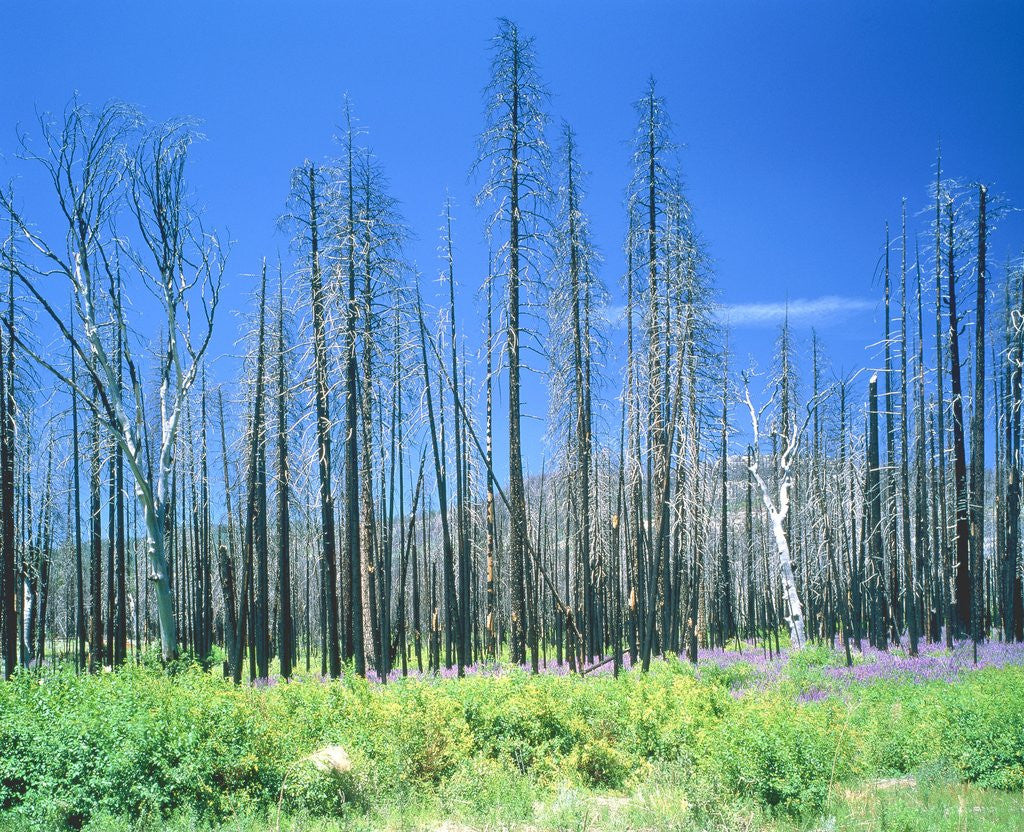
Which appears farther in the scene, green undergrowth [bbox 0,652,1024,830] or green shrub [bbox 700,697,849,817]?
green shrub [bbox 700,697,849,817]

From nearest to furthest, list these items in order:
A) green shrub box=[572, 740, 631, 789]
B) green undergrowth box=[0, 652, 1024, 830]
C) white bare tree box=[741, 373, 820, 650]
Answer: green undergrowth box=[0, 652, 1024, 830] < green shrub box=[572, 740, 631, 789] < white bare tree box=[741, 373, 820, 650]

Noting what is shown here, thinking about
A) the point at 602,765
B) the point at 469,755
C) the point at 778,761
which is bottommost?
the point at 602,765

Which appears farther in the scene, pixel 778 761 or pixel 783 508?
pixel 783 508

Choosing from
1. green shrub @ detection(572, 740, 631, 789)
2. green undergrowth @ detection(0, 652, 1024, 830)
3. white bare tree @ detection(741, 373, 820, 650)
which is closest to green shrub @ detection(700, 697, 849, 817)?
green undergrowth @ detection(0, 652, 1024, 830)

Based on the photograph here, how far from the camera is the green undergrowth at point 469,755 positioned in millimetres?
6852

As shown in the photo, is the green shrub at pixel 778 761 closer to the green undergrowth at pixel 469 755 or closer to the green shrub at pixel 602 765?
the green undergrowth at pixel 469 755

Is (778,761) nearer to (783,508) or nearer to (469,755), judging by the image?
(469,755)

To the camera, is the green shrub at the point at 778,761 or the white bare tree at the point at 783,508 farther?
the white bare tree at the point at 783,508

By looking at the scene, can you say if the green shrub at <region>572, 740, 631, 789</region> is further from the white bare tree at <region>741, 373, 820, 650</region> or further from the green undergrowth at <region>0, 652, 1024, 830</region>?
the white bare tree at <region>741, 373, 820, 650</region>

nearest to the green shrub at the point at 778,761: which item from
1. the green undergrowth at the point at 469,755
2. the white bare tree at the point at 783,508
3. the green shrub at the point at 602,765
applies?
the green undergrowth at the point at 469,755

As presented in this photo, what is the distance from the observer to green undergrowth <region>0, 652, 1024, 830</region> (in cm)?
685

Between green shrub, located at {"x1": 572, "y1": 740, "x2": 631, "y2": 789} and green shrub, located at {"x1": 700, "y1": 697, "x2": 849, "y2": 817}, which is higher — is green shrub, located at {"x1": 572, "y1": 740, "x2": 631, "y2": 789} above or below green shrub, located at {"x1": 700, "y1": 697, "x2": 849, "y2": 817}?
below

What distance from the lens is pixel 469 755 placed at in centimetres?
855

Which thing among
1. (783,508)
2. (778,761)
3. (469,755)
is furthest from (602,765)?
(783,508)
